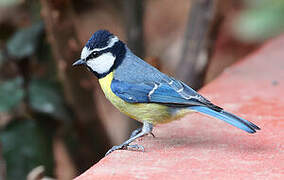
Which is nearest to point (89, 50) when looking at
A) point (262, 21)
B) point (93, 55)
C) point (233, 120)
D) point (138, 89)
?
point (93, 55)

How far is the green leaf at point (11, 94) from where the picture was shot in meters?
3.48

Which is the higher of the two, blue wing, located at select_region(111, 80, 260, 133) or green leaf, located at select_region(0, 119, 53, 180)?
blue wing, located at select_region(111, 80, 260, 133)

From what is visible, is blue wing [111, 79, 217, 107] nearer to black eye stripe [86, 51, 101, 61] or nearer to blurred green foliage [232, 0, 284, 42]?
black eye stripe [86, 51, 101, 61]

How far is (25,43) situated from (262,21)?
3668 mm

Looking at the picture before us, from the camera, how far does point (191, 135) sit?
2.48m

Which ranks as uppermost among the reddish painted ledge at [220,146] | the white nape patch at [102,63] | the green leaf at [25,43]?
the green leaf at [25,43]

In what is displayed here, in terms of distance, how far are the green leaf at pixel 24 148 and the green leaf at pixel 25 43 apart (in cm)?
53

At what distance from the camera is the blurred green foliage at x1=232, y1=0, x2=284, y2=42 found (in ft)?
20.2

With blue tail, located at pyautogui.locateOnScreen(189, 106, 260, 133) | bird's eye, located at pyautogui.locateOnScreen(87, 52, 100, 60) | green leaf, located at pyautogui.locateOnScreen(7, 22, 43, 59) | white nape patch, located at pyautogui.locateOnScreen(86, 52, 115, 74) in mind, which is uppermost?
green leaf, located at pyautogui.locateOnScreen(7, 22, 43, 59)

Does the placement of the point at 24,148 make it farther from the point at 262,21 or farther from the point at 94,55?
the point at 262,21

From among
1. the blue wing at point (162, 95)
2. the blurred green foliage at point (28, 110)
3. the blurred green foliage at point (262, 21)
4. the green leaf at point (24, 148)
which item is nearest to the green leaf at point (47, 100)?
the blurred green foliage at point (28, 110)

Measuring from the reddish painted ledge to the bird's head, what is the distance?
0.44 metres

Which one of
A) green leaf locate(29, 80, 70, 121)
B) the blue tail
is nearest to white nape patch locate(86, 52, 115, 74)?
the blue tail

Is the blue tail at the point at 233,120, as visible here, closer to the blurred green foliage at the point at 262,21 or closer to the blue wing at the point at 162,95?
the blue wing at the point at 162,95
